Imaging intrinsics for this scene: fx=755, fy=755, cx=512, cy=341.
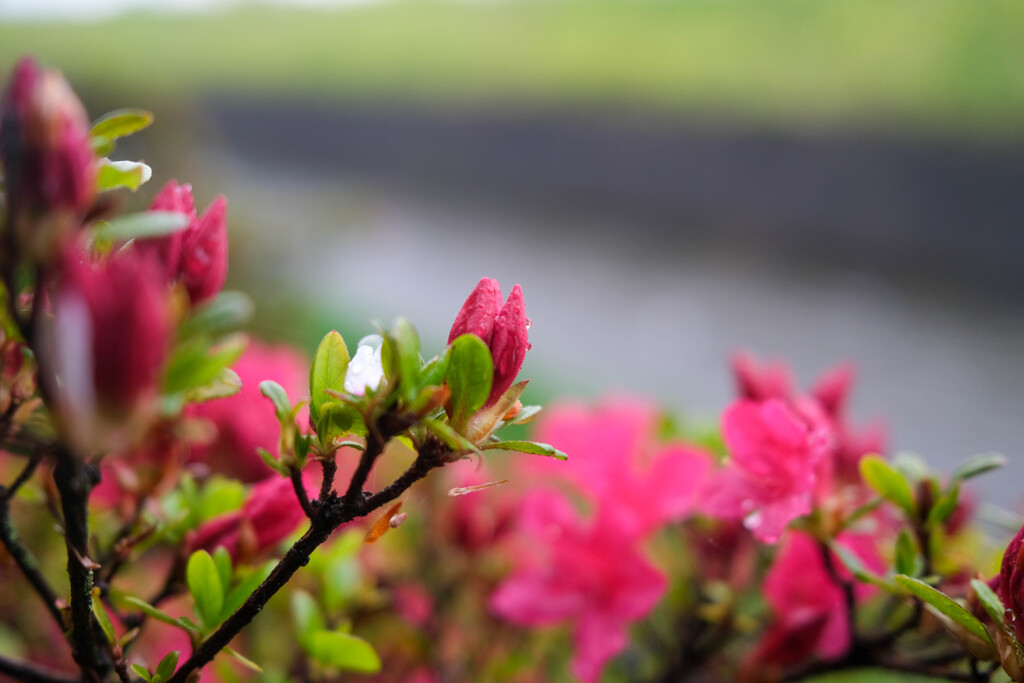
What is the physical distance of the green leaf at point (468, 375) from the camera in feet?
0.70

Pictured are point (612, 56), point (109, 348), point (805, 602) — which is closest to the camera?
point (109, 348)

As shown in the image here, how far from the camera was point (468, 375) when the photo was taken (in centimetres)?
22

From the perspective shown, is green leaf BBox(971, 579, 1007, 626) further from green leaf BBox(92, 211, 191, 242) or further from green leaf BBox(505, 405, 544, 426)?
green leaf BBox(92, 211, 191, 242)

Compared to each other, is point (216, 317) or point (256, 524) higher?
point (216, 317)

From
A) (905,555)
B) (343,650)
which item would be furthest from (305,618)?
(905,555)

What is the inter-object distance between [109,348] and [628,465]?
0.36 m

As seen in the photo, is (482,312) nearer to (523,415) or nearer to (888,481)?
(523,415)

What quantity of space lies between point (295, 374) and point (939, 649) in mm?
440

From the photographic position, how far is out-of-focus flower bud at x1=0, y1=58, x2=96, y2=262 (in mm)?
164

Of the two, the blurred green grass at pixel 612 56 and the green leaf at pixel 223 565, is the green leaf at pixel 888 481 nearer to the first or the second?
the green leaf at pixel 223 565

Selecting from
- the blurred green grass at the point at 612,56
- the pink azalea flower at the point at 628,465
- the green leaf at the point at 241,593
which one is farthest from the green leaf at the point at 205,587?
the blurred green grass at the point at 612,56

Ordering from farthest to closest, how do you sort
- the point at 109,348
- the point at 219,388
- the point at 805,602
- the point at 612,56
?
the point at 612,56 < the point at 805,602 < the point at 219,388 < the point at 109,348

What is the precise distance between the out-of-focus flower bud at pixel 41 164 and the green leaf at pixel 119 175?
0.14ft

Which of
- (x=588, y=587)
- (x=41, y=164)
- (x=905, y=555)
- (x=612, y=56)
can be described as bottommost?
(x=588, y=587)
